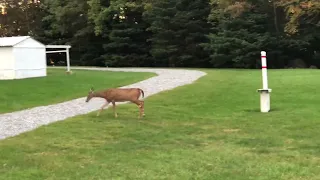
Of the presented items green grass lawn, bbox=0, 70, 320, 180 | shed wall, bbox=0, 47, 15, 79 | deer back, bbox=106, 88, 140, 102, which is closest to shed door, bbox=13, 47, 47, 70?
shed wall, bbox=0, 47, 15, 79

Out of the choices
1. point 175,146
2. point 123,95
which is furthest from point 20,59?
point 175,146

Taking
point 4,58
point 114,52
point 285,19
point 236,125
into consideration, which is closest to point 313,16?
point 285,19

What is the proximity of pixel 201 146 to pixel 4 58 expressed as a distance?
23192 millimetres

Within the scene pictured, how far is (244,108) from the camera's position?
1302 centimetres

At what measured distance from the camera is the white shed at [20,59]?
28.5 metres

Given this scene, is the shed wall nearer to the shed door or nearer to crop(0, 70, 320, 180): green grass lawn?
the shed door

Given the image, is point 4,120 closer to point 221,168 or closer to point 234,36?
point 221,168

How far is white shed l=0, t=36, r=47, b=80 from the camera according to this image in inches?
1120

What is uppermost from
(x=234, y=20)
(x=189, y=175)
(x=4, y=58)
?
(x=234, y=20)

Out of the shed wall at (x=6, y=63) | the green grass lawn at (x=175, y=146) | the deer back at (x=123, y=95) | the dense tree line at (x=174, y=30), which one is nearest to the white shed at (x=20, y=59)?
the shed wall at (x=6, y=63)

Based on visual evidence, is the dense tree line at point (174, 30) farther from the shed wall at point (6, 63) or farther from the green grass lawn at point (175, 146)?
the green grass lawn at point (175, 146)

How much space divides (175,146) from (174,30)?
39.6m

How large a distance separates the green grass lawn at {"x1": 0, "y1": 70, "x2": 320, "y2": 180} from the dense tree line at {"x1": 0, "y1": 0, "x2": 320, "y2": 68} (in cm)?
2788

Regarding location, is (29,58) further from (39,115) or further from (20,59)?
(39,115)
